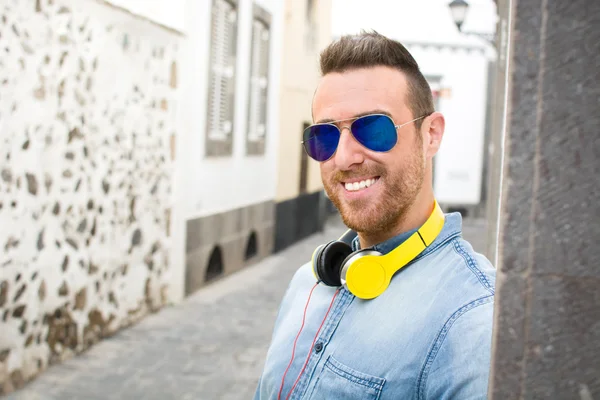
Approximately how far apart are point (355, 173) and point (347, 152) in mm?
63

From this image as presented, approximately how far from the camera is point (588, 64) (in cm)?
87

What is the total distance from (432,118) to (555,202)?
3.57 feet

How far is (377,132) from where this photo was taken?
178cm

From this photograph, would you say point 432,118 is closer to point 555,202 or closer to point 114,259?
point 555,202

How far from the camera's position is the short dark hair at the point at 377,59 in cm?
185

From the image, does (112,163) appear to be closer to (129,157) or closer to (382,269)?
(129,157)

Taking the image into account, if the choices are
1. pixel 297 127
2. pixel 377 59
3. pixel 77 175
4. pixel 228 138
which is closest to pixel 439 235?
pixel 377 59

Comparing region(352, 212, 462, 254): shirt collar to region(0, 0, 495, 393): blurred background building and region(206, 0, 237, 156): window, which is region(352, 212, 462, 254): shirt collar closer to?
region(0, 0, 495, 393): blurred background building

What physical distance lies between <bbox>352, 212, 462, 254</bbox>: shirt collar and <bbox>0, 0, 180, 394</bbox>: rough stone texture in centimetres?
427

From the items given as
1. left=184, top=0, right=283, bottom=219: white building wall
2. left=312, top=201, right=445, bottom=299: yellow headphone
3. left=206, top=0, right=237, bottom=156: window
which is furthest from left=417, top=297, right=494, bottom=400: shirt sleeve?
left=206, top=0, right=237, bottom=156: window

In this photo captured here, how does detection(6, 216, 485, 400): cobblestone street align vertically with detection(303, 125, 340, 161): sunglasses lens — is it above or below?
below

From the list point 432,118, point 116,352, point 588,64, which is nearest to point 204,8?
point 116,352

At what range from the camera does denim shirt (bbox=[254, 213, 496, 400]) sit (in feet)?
4.75

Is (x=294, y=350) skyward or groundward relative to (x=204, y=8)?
groundward
